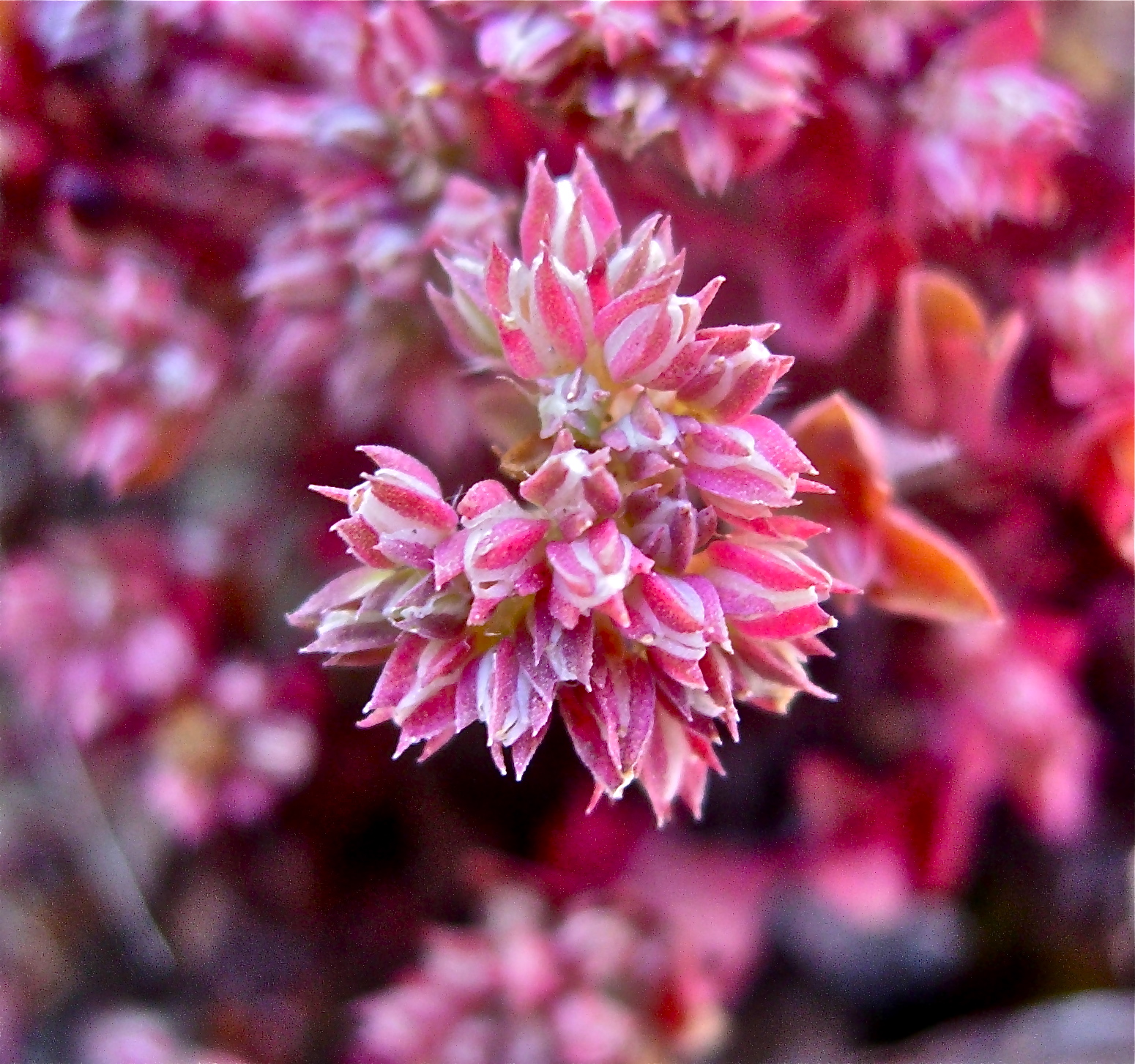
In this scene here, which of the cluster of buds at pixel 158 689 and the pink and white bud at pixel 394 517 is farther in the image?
the cluster of buds at pixel 158 689

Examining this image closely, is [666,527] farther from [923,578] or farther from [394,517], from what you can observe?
[923,578]

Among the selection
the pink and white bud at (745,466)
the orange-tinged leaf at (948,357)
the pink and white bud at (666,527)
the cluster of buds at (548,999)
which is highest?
the pink and white bud at (745,466)

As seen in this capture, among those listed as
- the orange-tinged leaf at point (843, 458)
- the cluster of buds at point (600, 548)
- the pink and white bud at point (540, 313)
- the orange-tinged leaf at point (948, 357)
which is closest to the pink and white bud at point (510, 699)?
the cluster of buds at point (600, 548)

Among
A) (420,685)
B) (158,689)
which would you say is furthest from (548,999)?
(420,685)

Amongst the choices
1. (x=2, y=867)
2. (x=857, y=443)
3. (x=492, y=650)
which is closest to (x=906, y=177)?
(x=857, y=443)

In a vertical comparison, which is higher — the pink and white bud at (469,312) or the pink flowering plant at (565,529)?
the pink and white bud at (469,312)

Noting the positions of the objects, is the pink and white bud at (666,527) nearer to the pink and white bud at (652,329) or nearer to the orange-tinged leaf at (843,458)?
the pink and white bud at (652,329)

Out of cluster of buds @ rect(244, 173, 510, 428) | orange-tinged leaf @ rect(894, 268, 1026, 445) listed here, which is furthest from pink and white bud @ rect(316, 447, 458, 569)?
orange-tinged leaf @ rect(894, 268, 1026, 445)

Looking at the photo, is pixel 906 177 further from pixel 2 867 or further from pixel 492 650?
pixel 2 867
